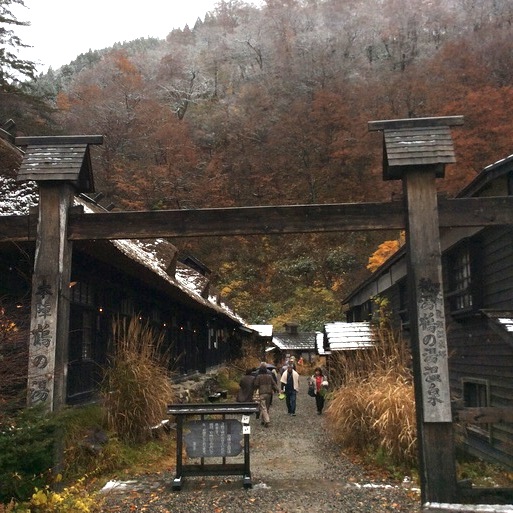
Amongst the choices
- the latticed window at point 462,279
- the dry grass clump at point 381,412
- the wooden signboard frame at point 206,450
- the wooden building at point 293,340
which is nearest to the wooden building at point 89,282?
the wooden signboard frame at point 206,450

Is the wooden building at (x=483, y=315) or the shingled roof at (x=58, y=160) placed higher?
the shingled roof at (x=58, y=160)

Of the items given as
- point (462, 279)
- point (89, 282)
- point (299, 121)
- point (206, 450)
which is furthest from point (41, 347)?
point (299, 121)

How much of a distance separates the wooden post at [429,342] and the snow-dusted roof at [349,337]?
8.24 m

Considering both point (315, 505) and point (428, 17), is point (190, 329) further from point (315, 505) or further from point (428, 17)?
point (428, 17)

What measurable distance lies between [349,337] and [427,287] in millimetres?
10609

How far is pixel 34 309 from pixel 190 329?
1378cm

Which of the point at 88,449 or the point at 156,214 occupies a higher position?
the point at 156,214

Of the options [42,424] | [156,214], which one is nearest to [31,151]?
[156,214]

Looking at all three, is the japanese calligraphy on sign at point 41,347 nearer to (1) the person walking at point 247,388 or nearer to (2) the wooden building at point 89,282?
(2) the wooden building at point 89,282

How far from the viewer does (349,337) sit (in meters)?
16.3

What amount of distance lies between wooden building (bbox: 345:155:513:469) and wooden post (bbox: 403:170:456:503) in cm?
134

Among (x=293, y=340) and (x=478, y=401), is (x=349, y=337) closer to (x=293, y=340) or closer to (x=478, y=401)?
(x=478, y=401)

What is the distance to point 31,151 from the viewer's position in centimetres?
677

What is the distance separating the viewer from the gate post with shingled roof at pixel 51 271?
20.0 ft
